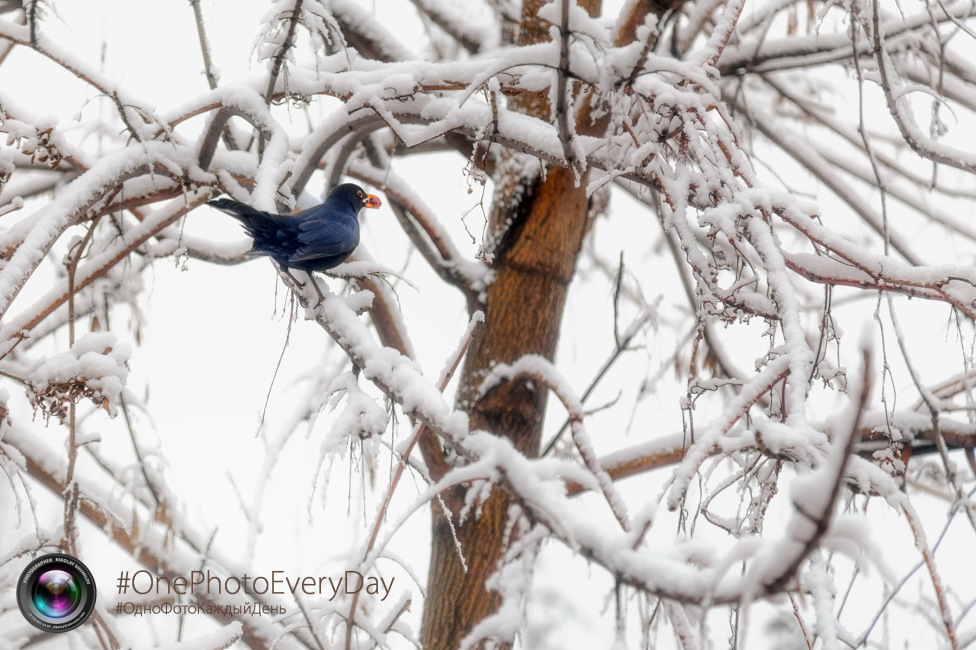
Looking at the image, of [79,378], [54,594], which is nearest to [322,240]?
[79,378]

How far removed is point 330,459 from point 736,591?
3.15 feet

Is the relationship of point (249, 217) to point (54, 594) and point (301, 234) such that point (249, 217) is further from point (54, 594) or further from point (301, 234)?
point (54, 594)

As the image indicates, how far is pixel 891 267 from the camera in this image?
1465 millimetres

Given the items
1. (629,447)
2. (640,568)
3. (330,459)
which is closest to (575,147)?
(330,459)

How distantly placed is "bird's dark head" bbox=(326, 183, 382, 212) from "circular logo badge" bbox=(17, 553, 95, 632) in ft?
4.39

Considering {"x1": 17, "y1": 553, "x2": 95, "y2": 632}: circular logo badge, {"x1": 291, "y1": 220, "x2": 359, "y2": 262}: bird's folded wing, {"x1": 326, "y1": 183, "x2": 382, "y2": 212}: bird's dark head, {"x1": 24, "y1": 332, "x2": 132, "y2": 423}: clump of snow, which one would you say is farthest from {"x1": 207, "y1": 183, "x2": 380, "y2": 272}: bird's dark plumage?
{"x1": 17, "y1": 553, "x2": 95, "y2": 632}: circular logo badge

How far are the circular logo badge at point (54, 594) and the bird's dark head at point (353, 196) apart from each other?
1.34m

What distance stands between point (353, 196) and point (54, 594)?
156cm

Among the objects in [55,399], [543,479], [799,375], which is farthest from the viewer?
[55,399]

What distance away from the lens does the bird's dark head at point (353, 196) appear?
2457 mm

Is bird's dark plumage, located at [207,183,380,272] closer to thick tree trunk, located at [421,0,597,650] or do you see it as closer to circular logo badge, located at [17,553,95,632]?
thick tree trunk, located at [421,0,597,650]

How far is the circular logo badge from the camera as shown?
2131mm

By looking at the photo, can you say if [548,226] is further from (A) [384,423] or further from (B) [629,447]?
(A) [384,423]

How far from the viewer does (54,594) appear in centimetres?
227
